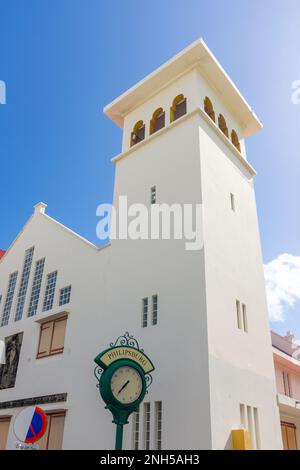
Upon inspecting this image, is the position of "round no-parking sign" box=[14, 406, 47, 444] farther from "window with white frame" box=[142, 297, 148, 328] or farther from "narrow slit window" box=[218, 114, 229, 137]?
"narrow slit window" box=[218, 114, 229, 137]

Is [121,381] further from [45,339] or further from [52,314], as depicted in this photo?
[45,339]

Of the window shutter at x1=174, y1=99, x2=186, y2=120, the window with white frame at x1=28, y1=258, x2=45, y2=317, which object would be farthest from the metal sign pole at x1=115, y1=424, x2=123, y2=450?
the window shutter at x1=174, y1=99, x2=186, y2=120

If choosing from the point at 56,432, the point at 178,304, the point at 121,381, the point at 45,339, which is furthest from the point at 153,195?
the point at 56,432

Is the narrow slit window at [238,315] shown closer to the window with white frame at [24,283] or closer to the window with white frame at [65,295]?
the window with white frame at [65,295]

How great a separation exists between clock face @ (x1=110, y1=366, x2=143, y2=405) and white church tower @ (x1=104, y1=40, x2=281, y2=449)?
46.4 inches

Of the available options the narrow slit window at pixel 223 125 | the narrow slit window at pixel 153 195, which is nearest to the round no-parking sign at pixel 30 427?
the narrow slit window at pixel 153 195

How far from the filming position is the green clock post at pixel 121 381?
10.2 meters

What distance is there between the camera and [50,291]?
16922mm

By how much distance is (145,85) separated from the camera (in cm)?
1847

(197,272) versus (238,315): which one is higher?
(197,272)

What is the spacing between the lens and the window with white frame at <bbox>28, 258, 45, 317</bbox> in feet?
56.7

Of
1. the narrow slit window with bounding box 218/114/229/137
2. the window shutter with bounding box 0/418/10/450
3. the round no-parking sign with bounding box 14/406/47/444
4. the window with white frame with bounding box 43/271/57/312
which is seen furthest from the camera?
the narrow slit window with bounding box 218/114/229/137

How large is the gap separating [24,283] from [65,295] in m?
3.53
